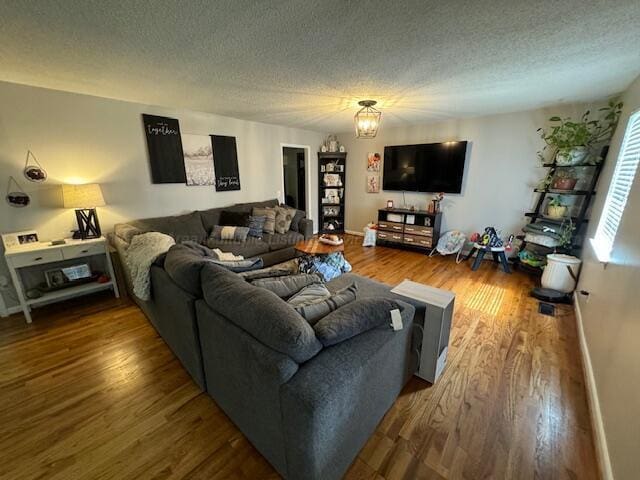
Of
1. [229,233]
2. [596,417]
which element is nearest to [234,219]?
[229,233]

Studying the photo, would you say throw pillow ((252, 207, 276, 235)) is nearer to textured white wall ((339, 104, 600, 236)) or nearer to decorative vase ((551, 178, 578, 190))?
textured white wall ((339, 104, 600, 236))

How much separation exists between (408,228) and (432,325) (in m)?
3.17

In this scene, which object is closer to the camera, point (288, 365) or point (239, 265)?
point (288, 365)

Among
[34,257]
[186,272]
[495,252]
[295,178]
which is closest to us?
[186,272]

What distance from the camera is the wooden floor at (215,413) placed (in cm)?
127

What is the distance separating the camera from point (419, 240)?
14.7 ft

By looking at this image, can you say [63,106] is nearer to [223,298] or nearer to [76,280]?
[76,280]

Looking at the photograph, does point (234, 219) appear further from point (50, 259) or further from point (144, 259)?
point (50, 259)

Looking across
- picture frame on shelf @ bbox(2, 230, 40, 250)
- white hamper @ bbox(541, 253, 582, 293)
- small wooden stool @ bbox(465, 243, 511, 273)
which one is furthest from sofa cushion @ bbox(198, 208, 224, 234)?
white hamper @ bbox(541, 253, 582, 293)

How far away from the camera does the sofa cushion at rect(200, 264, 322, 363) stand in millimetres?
1024

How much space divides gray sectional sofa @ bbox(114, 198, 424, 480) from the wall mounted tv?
11.1ft

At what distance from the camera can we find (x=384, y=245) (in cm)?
496

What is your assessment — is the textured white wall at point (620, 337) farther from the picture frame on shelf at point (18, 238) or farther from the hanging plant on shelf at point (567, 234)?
the picture frame on shelf at point (18, 238)

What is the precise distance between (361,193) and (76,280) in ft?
15.7
